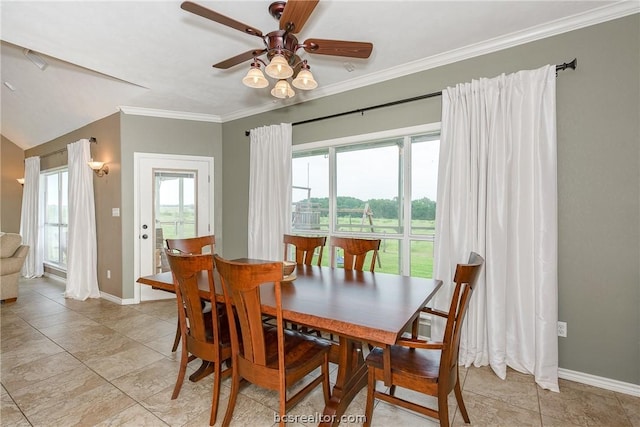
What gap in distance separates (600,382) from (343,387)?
6.27 feet

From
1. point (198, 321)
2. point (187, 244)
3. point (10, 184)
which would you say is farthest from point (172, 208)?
point (10, 184)

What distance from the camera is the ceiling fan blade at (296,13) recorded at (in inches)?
60.2

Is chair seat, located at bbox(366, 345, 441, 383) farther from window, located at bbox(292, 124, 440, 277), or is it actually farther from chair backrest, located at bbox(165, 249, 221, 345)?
window, located at bbox(292, 124, 440, 277)

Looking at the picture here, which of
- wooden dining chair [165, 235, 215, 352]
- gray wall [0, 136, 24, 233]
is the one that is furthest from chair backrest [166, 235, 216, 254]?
gray wall [0, 136, 24, 233]

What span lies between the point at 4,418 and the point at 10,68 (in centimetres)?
426

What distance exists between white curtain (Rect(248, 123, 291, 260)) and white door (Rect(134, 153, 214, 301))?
3.11 ft

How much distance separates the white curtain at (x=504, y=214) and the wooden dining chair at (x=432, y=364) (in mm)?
910

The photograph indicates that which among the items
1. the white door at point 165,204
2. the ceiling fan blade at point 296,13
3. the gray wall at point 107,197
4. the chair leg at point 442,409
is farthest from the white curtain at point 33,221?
the chair leg at point 442,409

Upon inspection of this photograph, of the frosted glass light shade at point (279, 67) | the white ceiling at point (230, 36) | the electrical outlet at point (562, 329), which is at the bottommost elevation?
the electrical outlet at point (562, 329)

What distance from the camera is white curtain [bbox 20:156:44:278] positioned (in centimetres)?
585

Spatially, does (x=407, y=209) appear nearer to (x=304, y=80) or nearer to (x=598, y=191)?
(x=598, y=191)

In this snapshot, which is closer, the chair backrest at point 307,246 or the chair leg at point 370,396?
the chair leg at point 370,396

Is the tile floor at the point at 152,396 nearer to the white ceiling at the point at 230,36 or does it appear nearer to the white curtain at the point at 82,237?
the white curtain at the point at 82,237

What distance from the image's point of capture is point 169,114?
427 cm
